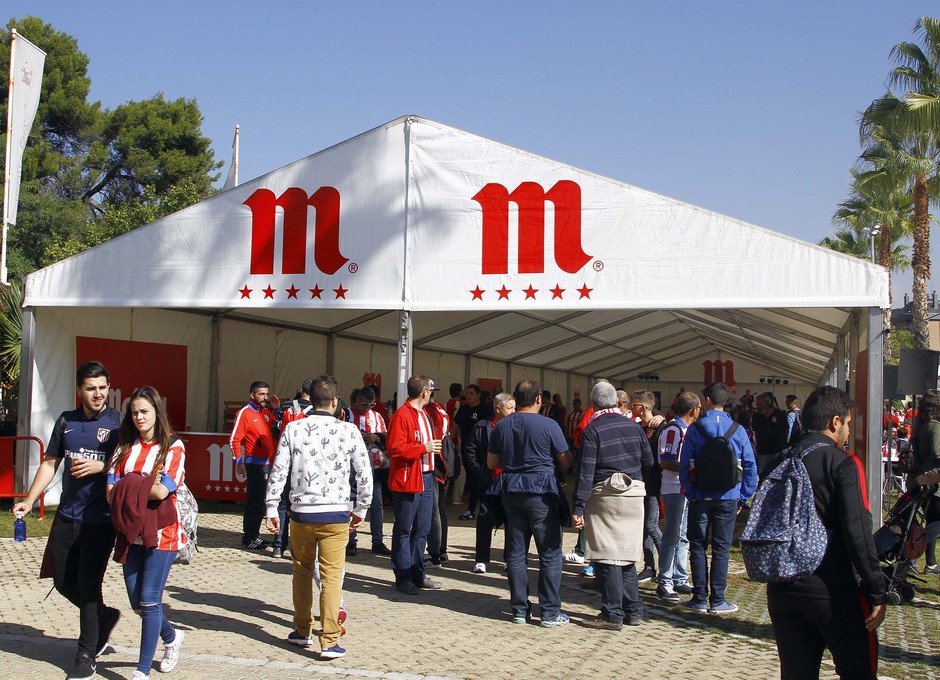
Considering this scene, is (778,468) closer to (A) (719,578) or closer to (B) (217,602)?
(A) (719,578)

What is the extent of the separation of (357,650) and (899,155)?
24.9 meters

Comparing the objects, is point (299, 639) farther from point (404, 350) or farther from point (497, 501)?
point (404, 350)

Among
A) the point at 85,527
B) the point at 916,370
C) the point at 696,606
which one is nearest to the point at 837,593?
the point at 85,527

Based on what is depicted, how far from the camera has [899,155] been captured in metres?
26.0

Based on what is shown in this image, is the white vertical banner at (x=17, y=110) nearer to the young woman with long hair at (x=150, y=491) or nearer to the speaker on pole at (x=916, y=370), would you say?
the young woman with long hair at (x=150, y=491)

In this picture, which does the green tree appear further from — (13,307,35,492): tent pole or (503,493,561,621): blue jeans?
(503,493,561,621): blue jeans

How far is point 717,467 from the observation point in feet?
23.2

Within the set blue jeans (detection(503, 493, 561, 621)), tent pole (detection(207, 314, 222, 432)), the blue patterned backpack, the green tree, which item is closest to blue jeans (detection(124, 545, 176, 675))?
blue jeans (detection(503, 493, 561, 621))

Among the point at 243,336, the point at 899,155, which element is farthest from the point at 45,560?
the point at 899,155

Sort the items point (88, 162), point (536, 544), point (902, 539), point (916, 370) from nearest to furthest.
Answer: point (536, 544) < point (902, 539) < point (916, 370) < point (88, 162)

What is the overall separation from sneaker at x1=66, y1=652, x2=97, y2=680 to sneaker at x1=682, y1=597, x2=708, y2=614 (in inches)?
174

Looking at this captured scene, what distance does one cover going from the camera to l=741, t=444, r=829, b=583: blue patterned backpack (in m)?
3.51

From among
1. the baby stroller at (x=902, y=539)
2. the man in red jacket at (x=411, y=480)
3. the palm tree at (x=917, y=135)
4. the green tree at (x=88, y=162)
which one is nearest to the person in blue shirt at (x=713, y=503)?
the baby stroller at (x=902, y=539)

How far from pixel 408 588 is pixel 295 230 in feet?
15.5
